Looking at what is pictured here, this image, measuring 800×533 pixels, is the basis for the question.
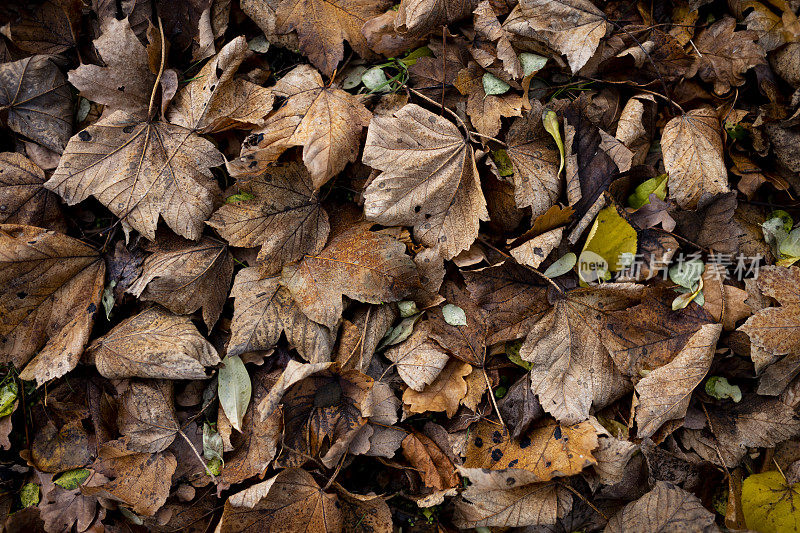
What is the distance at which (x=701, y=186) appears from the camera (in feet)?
7.34

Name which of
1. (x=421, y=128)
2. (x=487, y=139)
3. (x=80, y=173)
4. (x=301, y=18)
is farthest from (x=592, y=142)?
(x=80, y=173)

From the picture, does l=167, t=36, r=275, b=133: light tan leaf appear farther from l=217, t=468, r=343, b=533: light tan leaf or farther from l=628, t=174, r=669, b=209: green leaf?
l=628, t=174, r=669, b=209: green leaf

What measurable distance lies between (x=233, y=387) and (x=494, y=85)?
5.77ft

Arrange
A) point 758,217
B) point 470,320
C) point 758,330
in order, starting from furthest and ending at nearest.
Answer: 1. point 758,217
2. point 470,320
3. point 758,330

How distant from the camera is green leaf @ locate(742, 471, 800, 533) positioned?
210 cm

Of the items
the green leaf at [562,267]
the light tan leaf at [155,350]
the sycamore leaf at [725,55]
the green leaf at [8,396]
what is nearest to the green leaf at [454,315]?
the green leaf at [562,267]

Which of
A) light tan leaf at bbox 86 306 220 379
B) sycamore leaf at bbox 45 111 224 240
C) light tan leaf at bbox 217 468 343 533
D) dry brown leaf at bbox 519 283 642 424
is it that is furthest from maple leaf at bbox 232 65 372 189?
light tan leaf at bbox 217 468 343 533

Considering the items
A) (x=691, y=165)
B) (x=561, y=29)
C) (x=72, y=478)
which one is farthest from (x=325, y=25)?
(x=72, y=478)

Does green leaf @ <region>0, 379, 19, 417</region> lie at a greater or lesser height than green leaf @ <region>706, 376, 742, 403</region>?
greater

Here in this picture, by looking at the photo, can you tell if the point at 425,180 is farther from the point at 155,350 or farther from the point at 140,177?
the point at 155,350

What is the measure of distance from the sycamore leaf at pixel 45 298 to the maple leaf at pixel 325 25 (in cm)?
136

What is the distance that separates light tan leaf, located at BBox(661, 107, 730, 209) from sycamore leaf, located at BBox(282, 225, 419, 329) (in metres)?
1.25

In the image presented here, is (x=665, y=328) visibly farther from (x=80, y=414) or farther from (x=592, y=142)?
(x=80, y=414)

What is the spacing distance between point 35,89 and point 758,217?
11.2 feet
